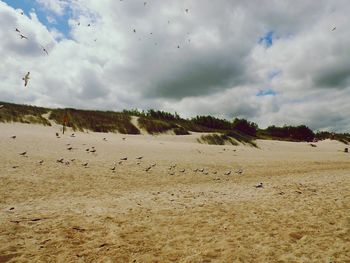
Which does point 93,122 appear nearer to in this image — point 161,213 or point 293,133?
point 161,213

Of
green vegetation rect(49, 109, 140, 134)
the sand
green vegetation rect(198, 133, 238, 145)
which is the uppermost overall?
green vegetation rect(49, 109, 140, 134)

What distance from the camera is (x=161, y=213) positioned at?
8.93 metres

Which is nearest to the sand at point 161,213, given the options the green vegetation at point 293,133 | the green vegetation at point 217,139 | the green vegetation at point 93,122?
the green vegetation at point 93,122

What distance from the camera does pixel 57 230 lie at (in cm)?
743

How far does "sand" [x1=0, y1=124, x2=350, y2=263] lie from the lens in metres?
6.27

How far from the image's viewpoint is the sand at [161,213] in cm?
627

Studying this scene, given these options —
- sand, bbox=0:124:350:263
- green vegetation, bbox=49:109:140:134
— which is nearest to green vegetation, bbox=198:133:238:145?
green vegetation, bbox=49:109:140:134

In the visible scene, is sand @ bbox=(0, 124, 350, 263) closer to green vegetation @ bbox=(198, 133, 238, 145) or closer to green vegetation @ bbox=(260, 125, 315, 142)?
green vegetation @ bbox=(198, 133, 238, 145)

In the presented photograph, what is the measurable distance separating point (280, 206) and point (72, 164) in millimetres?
10152

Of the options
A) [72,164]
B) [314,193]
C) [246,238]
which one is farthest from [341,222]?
[72,164]

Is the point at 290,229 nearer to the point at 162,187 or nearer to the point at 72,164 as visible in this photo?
the point at 162,187

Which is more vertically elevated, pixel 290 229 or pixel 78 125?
pixel 78 125

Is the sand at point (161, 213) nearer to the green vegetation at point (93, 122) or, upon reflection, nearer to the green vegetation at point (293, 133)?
the green vegetation at point (93, 122)

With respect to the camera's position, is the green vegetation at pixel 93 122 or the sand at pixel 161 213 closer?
the sand at pixel 161 213
